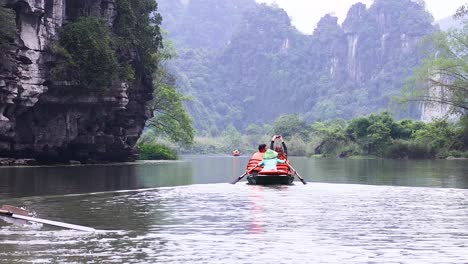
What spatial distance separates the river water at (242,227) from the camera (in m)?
10.7

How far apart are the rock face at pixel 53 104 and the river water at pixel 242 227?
19.9 m

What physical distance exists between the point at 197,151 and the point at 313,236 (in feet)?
401

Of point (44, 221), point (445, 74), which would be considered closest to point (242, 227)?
point (44, 221)

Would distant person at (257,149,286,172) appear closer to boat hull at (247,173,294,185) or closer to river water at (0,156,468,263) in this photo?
boat hull at (247,173,294,185)

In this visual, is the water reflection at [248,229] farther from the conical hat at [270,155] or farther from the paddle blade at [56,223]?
the conical hat at [270,155]

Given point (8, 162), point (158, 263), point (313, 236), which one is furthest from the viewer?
point (8, 162)

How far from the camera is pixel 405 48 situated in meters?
183

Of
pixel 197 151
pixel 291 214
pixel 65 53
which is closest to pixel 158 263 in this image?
pixel 291 214

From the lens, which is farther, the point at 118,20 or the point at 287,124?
the point at 287,124

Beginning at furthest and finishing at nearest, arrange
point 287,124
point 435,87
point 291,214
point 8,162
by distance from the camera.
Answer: point 287,124, point 435,87, point 8,162, point 291,214

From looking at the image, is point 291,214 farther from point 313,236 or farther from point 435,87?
point 435,87

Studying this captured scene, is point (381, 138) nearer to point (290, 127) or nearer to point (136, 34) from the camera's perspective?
point (290, 127)

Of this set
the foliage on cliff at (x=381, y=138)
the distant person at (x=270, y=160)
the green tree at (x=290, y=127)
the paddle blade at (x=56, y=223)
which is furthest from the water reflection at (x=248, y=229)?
the green tree at (x=290, y=127)

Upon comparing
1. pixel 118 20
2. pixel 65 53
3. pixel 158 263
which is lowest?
pixel 158 263
